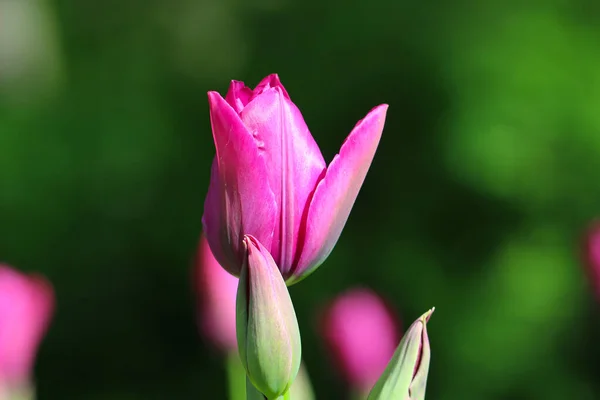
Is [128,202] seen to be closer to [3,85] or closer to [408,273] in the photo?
[3,85]

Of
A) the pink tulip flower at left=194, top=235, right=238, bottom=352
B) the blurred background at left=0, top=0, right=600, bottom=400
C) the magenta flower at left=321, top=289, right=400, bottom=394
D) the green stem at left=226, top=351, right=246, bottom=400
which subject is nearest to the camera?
the green stem at left=226, top=351, right=246, bottom=400

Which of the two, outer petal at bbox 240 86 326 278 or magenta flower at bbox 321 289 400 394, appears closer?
outer petal at bbox 240 86 326 278

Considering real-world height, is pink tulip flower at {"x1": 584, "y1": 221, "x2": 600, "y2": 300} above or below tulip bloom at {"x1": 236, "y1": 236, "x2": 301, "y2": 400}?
below

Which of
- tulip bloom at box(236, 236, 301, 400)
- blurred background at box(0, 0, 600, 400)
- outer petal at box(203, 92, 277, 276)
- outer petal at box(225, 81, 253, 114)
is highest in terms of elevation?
outer petal at box(225, 81, 253, 114)

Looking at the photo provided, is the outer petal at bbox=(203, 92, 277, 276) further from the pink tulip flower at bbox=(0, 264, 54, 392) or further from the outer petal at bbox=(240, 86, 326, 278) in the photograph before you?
the pink tulip flower at bbox=(0, 264, 54, 392)

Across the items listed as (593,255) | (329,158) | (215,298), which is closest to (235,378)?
(215,298)

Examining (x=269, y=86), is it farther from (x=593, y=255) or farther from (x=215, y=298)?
(x=593, y=255)

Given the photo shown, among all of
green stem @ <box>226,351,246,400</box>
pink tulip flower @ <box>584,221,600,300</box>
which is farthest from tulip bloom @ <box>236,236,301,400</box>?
pink tulip flower @ <box>584,221,600,300</box>
